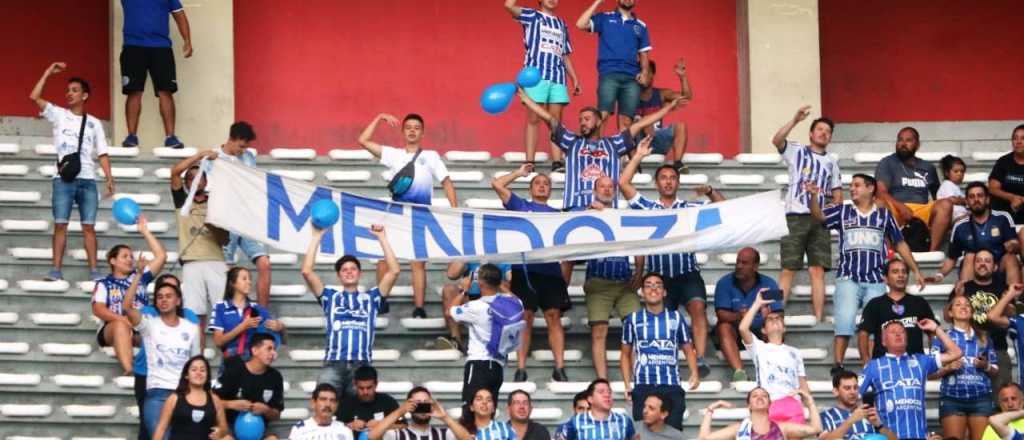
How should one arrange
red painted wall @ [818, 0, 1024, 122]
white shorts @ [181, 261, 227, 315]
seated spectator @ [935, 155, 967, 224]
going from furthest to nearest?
1. red painted wall @ [818, 0, 1024, 122]
2. seated spectator @ [935, 155, 967, 224]
3. white shorts @ [181, 261, 227, 315]

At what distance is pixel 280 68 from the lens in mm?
22125

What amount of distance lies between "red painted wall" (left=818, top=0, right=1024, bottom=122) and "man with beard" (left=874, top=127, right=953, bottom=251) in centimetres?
315

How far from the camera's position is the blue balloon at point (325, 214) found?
17.2 metres

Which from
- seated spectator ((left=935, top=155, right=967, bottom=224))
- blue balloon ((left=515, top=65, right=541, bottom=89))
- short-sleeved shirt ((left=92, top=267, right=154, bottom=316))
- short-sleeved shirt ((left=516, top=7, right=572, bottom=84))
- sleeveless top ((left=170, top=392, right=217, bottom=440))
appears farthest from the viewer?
short-sleeved shirt ((left=516, top=7, right=572, bottom=84))

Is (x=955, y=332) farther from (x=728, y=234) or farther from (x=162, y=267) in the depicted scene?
(x=162, y=267)

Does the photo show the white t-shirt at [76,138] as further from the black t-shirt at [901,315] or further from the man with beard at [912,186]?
A: the man with beard at [912,186]

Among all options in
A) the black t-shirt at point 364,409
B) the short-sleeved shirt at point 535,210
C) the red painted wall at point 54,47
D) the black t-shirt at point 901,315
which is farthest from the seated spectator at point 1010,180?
the red painted wall at point 54,47

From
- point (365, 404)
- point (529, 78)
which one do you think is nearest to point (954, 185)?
point (529, 78)

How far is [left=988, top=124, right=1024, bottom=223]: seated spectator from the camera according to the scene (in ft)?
64.2

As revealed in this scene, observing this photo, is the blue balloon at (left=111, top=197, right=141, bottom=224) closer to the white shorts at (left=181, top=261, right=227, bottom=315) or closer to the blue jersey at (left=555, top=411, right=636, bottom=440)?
the white shorts at (left=181, top=261, right=227, bottom=315)

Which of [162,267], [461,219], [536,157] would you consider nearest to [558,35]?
[536,157]

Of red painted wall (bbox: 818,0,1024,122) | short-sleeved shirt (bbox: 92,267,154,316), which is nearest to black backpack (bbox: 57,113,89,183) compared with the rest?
short-sleeved shirt (bbox: 92,267,154,316)

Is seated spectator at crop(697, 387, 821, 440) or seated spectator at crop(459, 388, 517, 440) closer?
seated spectator at crop(697, 387, 821, 440)

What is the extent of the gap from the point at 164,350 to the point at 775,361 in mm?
4169
